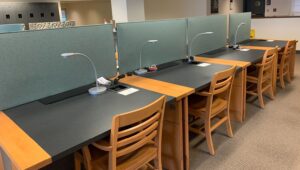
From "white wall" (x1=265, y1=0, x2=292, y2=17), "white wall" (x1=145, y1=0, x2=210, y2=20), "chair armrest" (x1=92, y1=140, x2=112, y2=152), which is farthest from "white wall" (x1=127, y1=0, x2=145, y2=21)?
"white wall" (x1=265, y1=0, x2=292, y2=17)

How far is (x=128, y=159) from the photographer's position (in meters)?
1.53

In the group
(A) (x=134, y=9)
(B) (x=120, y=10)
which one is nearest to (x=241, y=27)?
(A) (x=134, y=9)

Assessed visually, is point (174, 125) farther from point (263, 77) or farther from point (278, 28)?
point (278, 28)

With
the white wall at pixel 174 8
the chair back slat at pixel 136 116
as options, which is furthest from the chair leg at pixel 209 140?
the white wall at pixel 174 8

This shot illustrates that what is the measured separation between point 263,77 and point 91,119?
2.47 m

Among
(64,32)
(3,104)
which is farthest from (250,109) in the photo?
(3,104)

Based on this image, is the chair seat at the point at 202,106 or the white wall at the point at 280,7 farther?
the white wall at the point at 280,7

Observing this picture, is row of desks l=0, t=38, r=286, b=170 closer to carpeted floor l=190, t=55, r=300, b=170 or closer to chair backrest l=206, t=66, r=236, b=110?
chair backrest l=206, t=66, r=236, b=110

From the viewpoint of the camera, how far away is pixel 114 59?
2.23 meters

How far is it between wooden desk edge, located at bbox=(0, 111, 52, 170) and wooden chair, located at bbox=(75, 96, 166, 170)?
328 mm

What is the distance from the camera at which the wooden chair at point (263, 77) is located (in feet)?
9.68

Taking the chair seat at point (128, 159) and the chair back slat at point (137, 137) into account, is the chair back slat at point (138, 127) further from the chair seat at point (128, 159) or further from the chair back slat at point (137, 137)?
the chair seat at point (128, 159)

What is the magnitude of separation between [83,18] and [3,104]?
436 inches

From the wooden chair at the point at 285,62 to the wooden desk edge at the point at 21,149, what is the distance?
11.6 feet
